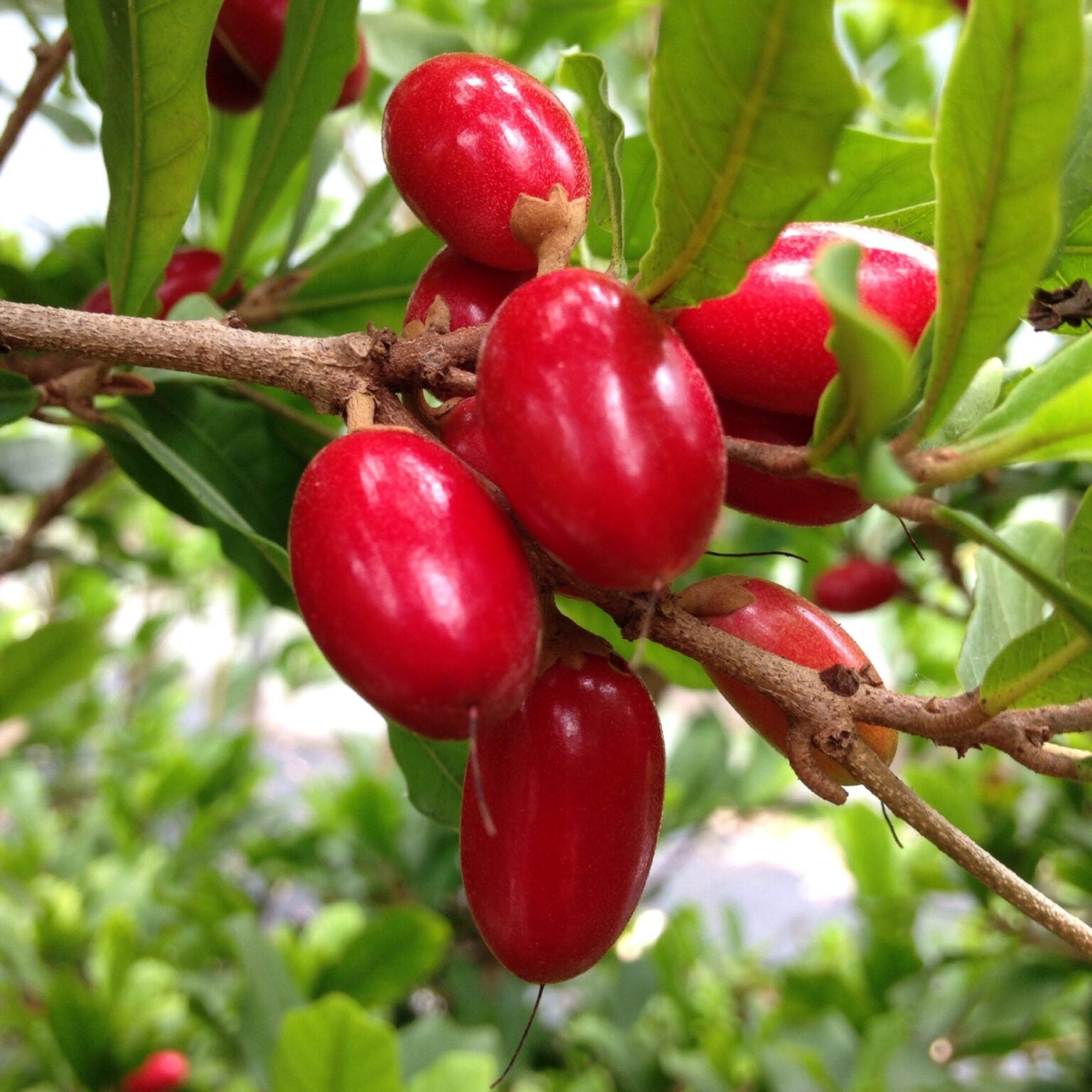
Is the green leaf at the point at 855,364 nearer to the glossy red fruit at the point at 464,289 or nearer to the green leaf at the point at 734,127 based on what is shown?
the green leaf at the point at 734,127

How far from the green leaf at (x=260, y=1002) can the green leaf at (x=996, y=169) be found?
1063 millimetres

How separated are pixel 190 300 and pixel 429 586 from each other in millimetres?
433

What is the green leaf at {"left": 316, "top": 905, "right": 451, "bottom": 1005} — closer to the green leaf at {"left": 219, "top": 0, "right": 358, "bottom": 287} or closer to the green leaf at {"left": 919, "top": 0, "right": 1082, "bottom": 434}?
the green leaf at {"left": 219, "top": 0, "right": 358, "bottom": 287}

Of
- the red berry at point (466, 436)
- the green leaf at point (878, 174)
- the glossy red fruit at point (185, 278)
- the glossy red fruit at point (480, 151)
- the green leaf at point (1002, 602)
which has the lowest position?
the green leaf at point (1002, 602)

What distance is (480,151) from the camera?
49 centimetres

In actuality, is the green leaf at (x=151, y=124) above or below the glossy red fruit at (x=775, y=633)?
above

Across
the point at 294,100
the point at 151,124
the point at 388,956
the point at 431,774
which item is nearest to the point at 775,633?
the point at 431,774

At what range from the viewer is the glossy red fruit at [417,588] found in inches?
13.8

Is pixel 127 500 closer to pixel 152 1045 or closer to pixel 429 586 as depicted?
pixel 152 1045

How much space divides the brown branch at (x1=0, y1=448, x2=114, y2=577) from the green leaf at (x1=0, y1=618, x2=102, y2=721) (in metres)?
0.13

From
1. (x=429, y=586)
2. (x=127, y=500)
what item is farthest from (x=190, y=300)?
(x=127, y=500)

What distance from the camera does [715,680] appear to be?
509mm

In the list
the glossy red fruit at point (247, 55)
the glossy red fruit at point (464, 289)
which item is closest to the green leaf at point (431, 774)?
the glossy red fruit at point (464, 289)

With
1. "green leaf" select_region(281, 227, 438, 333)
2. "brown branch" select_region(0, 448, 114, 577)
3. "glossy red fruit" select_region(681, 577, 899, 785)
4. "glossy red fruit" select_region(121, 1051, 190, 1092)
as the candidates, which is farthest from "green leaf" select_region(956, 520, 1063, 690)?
"glossy red fruit" select_region(121, 1051, 190, 1092)
